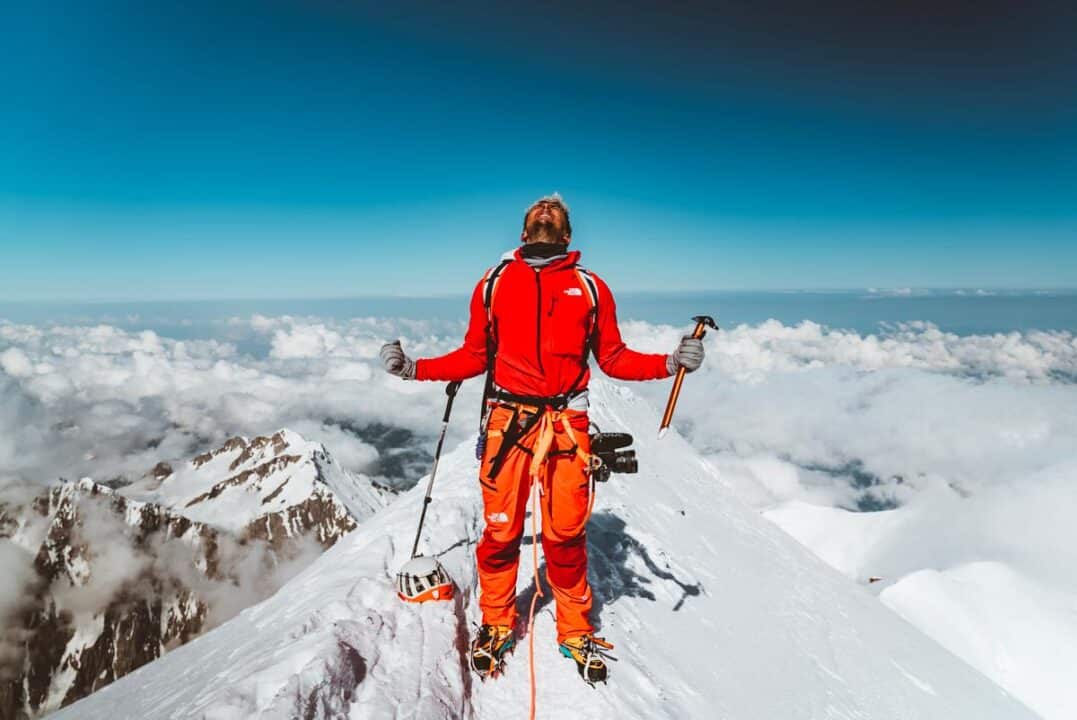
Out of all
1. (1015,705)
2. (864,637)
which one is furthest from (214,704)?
(1015,705)

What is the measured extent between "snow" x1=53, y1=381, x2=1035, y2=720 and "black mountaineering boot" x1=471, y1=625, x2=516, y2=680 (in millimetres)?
139

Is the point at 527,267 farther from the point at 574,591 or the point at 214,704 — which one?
the point at 214,704

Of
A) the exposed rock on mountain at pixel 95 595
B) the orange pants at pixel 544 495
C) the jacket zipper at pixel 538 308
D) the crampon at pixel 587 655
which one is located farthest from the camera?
the exposed rock on mountain at pixel 95 595

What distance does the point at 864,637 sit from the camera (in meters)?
11.5

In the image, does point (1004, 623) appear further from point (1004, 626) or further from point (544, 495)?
point (544, 495)

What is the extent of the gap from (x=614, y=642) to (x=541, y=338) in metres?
4.31

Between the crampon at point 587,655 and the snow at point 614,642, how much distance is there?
0.11 meters

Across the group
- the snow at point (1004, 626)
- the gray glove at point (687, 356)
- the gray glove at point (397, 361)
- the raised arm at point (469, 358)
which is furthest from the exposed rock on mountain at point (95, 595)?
the gray glove at point (687, 356)

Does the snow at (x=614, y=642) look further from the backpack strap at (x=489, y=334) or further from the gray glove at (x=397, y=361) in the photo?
the gray glove at (x=397, y=361)

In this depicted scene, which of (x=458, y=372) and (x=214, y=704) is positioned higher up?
(x=458, y=372)

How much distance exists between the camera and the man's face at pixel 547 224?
4.79 metres

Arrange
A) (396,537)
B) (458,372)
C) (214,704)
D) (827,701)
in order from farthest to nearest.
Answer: (827,701)
(396,537)
(458,372)
(214,704)

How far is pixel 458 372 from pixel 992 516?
248679mm

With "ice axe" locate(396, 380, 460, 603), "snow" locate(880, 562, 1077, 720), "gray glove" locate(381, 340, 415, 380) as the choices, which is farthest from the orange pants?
"snow" locate(880, 562, 1077, 720)
